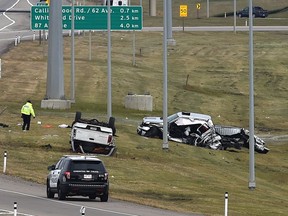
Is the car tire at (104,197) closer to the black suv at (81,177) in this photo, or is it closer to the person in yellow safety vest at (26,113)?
the black suv at (81,177)

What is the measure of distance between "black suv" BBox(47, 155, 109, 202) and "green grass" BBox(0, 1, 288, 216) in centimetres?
290

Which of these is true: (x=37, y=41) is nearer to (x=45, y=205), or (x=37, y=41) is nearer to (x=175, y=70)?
(x=175, y=70)

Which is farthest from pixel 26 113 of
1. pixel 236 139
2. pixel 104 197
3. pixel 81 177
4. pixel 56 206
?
pixel 56 206

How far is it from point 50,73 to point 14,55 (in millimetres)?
27448

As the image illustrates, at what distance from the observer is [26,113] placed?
55.8m

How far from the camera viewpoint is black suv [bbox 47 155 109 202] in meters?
35.9

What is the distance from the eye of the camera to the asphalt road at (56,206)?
3347 cm

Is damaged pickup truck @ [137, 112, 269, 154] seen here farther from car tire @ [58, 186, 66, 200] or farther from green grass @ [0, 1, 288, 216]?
car tire @ [58, 186, 66, 200]

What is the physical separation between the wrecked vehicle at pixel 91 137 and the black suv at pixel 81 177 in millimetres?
13464

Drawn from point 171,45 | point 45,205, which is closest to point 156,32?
point 171,45

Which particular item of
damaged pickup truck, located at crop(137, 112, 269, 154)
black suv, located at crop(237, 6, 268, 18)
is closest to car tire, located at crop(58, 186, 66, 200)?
damaged pickup truck, located at crop(137, 112, 269, 154)

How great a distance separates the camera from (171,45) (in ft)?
342

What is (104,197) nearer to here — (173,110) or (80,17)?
(173,110)

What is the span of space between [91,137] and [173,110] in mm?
25280
